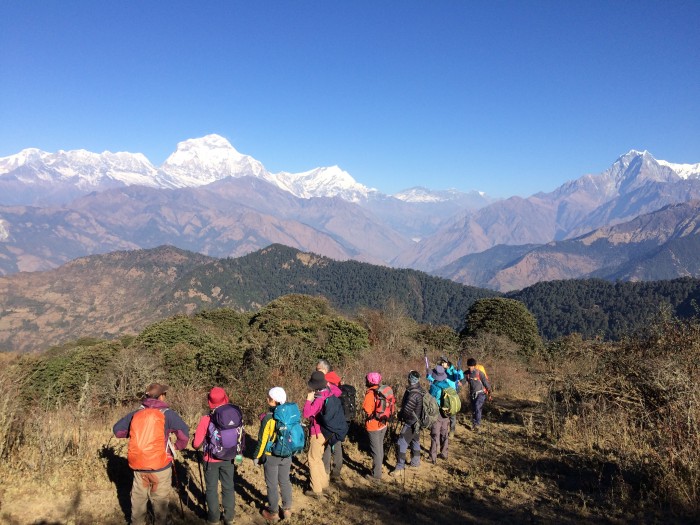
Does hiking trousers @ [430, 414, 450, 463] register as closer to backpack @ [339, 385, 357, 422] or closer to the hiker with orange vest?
the hiker with orange vest

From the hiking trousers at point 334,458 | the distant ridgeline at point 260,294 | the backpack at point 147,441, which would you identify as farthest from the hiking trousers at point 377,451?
the distant ridgeline at point 260,294

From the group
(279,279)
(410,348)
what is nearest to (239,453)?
(410,348)

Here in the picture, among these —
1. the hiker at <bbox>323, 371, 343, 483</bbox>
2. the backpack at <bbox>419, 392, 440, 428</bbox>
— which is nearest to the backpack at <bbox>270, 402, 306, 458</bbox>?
the hiker at <bbox>323, 371, 343, 483</bbox>

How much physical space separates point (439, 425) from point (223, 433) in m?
3.83

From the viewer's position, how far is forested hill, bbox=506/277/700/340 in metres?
102

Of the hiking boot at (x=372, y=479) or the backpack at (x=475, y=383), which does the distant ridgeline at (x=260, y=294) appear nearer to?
the backpack at (x=475, y=383)

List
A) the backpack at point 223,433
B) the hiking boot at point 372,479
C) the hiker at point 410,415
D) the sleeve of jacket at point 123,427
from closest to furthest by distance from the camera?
the sleeve of jacket at point 123,427, the backpack at point 223,433, the hiking boot at point 372,479, the hiker at point 410,415

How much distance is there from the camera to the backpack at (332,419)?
5.62m

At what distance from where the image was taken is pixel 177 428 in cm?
454

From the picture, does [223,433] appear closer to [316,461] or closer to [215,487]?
[215,487]

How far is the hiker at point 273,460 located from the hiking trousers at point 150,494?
1083 mm

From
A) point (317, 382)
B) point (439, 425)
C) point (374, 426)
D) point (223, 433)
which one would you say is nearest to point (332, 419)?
point (317, 382)

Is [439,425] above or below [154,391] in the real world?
below

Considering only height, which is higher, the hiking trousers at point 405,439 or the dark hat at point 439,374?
the dark hat at point 439,374
